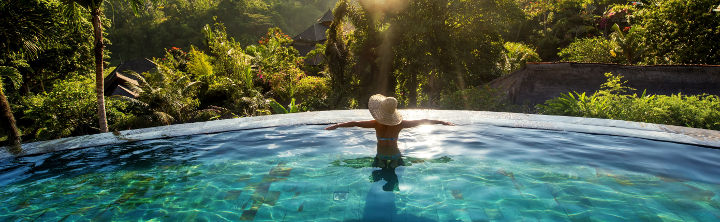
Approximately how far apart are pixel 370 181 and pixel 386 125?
760 millimetres

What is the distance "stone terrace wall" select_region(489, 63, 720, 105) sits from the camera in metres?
8.16

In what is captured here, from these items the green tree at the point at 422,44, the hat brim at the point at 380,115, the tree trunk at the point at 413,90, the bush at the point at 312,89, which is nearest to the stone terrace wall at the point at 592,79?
the green tree at the point at 422,44

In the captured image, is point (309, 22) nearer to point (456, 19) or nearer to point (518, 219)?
point (456, 19)

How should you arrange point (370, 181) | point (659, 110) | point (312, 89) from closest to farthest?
point (370, 181)
point (659, 110)
point (312, 89)

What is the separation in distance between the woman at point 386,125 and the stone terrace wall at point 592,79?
23.0ft

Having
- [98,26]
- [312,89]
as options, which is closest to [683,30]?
[312,89]

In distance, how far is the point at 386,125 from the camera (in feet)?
14.9

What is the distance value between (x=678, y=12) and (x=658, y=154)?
352 inches

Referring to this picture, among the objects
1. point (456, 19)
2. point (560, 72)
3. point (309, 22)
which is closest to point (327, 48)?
point (456, 19)

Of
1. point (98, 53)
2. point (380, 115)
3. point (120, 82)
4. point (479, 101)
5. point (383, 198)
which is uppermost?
point (120, 82)

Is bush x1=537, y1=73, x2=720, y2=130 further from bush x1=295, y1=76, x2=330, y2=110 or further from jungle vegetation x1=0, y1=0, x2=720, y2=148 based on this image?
bush x1=295, y1=76, x2=330, y2=110

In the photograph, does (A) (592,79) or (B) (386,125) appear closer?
(B) (386,125)

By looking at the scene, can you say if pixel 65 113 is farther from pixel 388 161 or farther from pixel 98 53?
pixel 388 161

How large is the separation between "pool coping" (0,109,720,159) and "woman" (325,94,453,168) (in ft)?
6.11
